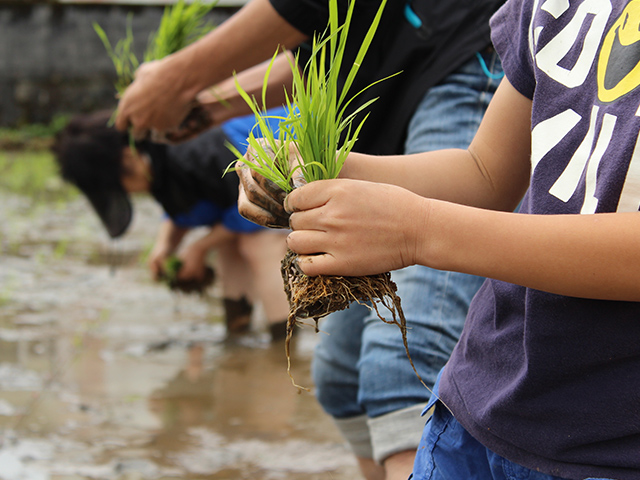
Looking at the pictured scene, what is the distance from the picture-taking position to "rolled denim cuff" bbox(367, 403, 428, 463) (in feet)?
4.89

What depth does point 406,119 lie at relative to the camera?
178cm

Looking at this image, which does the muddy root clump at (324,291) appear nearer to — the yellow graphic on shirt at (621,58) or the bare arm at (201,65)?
the yellow graphic on shirt at (621,58)

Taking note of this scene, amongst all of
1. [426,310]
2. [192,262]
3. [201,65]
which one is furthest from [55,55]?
[426,310]

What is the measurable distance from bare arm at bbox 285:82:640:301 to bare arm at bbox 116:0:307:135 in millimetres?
980

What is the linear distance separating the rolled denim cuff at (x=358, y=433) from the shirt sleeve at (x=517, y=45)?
3.21 feet

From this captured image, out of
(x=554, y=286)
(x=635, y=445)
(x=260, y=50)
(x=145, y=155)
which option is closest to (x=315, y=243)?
(x=554, y=286)

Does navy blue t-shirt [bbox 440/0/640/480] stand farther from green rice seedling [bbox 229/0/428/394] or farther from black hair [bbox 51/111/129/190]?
black hair [bbox 51/111/129/190]

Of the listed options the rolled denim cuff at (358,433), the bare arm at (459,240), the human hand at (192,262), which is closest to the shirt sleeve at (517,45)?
the bare arm at (459,240)

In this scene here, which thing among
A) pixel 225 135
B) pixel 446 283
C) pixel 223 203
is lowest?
pixel 223 203

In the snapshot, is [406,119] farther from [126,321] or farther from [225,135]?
[126,321]

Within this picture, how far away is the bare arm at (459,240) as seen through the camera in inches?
34.7

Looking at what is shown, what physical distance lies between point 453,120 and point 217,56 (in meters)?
0.71

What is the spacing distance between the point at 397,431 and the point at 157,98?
49.1 inches

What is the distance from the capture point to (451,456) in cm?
114
